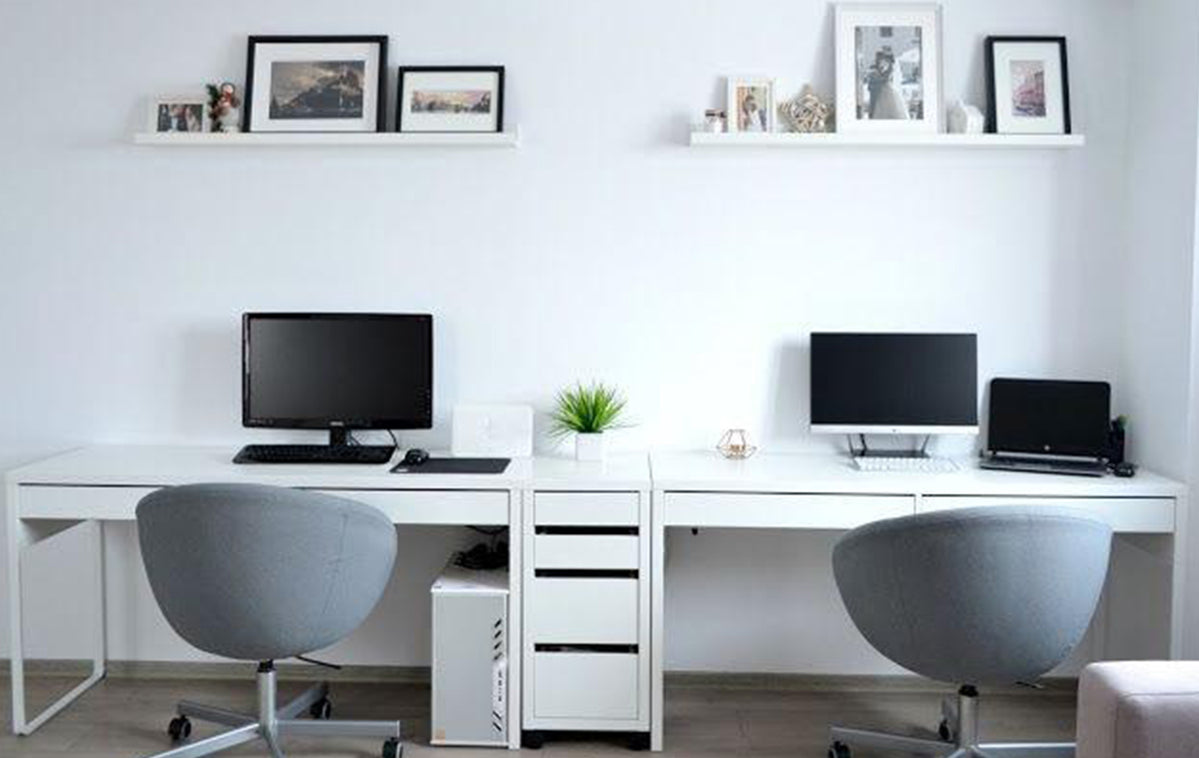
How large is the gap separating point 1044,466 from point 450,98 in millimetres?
2111

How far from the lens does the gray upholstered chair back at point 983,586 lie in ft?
8.16

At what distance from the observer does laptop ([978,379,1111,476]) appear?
131 inches

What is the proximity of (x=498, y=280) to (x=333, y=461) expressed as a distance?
774 millimetres

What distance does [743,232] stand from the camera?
3.55 metres

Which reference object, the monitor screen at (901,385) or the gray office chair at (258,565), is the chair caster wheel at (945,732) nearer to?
the monitor screen at (901,385)

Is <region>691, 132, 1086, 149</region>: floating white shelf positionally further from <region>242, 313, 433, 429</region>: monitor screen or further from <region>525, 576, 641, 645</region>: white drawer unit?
<region>525, 576, 641, 645</region>: white drawer unit

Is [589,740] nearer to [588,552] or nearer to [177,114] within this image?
[588,552]

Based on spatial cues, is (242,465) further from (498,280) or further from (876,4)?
(876,4)

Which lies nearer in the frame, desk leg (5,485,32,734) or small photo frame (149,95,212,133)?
desk leg (5,485,32,734)

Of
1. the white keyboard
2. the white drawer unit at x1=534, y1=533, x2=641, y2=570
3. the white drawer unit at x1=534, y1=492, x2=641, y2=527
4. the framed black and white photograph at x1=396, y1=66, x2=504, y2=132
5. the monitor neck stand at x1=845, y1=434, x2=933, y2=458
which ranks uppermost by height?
the framed black and white photograph at x1=396, y1=66, x2=504, y2=132

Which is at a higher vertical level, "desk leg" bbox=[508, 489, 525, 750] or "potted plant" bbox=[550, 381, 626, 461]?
"potted plant" bbox=[550, 381, 626, 461]

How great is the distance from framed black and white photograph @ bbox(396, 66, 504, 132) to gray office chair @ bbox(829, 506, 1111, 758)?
174 centimetres

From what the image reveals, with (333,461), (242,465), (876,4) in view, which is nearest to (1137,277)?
(876,4)

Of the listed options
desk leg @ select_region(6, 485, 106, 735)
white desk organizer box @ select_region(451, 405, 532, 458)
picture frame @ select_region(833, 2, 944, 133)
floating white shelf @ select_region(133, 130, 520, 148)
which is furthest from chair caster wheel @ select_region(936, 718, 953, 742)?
desk leg @ select_region(6, 485, 106, 735)
